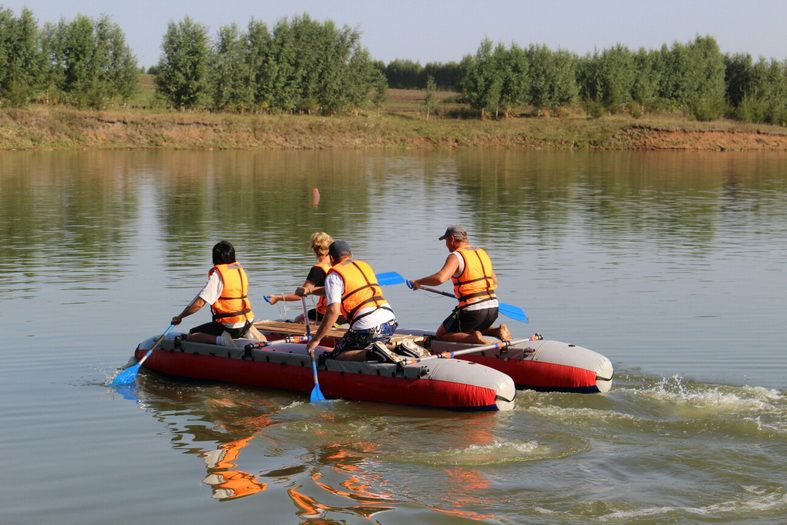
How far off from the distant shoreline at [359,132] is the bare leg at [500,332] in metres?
54.6

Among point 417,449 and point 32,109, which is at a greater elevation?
point 32,109

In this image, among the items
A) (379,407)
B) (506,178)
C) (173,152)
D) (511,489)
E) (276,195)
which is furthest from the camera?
(173,152)

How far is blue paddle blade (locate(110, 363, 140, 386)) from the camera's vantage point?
1342cm

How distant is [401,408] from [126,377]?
348 centimetres

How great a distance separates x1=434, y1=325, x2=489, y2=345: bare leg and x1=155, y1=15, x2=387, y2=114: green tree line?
2734 inches

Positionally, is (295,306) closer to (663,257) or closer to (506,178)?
(663,257)

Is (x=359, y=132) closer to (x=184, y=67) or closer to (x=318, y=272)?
(x=184, y=67)

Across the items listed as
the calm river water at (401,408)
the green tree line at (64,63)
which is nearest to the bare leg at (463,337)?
the calm river water at (401,408)

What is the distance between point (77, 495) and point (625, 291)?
1237cm

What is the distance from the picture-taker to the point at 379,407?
12.4m

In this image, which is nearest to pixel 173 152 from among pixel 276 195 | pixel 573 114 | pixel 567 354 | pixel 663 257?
pixel 276 195

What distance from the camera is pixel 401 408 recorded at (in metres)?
12.3

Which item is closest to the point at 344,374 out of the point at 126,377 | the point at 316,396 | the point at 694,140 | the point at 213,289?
the point at 316,396

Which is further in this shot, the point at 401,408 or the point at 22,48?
the point at 22,48
